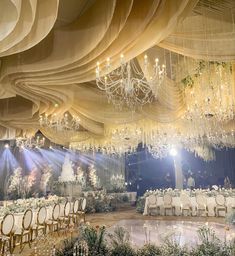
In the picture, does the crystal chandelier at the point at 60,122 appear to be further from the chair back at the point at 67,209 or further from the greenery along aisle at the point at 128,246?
the greenery along aisle at the point at 128,246

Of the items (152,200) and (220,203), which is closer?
(220,203)

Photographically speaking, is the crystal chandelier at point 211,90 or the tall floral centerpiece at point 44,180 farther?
the tall floral centerpiece at point 44,180

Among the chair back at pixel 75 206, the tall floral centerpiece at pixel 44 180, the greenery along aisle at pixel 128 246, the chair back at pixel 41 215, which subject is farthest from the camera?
the tall floral centerpiece at pixel 44 180

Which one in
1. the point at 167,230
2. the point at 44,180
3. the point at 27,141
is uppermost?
the point at 27,141

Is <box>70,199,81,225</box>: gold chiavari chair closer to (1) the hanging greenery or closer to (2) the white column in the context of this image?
(1) the hanging greenery

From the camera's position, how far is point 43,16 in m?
3.49

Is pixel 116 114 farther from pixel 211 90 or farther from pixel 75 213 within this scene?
pixel 75 213

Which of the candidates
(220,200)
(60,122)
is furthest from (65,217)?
(220,200)

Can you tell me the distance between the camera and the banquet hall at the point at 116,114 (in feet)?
12.7

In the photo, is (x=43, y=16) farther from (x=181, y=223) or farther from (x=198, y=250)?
(x=181, y=223)

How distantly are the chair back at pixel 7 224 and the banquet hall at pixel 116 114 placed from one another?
0.08ft

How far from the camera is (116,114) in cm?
788

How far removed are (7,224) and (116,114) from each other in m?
3.88

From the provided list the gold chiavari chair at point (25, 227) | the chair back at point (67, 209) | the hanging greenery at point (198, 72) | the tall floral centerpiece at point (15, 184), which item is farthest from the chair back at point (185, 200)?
the tall floral centerpiece at point (15, 184)
